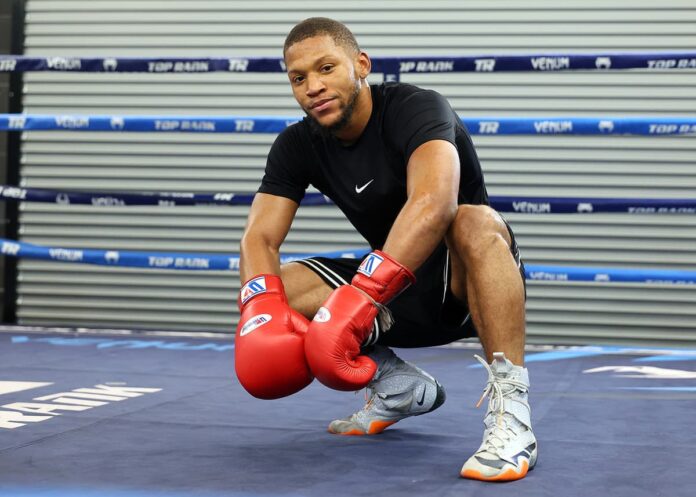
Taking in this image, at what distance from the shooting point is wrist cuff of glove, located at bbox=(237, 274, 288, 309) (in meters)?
2.21

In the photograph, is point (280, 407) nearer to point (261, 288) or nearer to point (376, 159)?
point (261, 288)

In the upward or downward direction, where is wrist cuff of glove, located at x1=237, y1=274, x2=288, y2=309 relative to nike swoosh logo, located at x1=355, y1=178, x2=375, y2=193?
downward

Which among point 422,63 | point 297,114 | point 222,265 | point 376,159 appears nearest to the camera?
point 376,159

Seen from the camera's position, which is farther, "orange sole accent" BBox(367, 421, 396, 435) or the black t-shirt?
"orange sole accent" BBox(367, 421, 396, 435)

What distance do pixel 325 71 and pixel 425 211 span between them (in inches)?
18.7

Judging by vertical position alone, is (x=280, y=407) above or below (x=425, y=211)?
below

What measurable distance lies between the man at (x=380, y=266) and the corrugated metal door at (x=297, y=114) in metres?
2.91

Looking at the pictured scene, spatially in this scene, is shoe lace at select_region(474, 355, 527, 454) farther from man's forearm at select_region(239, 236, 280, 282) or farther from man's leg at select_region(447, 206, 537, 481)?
man's forearm at select_region(239, 236, 280, 282)

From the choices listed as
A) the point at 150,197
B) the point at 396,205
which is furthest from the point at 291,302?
the point at 150,197

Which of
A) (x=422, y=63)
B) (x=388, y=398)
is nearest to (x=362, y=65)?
(x=388, y=398)

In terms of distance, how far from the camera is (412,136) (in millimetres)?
2271

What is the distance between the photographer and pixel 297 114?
562 cm

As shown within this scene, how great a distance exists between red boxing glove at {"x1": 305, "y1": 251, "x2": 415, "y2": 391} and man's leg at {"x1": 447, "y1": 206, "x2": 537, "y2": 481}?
0.19 m

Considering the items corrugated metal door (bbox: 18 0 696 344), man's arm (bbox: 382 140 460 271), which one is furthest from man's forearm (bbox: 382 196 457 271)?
corrugated metal door (bbox: 18 0 696 344)
